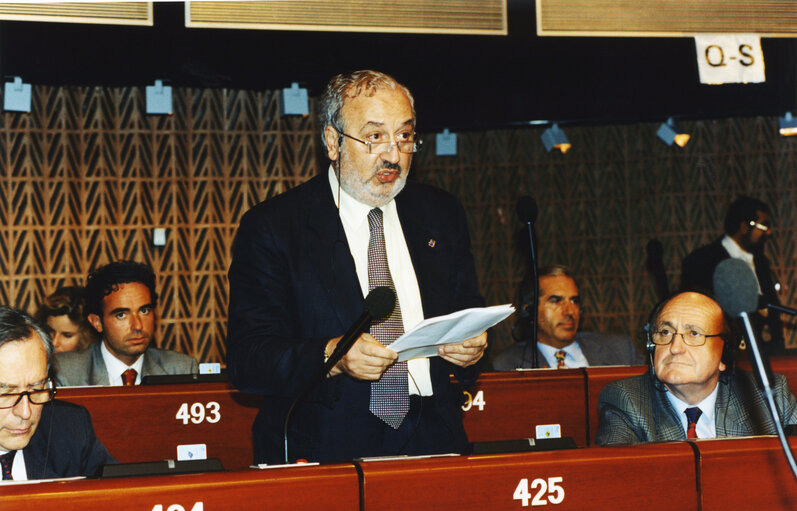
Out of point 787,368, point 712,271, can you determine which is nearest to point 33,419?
point 787,368

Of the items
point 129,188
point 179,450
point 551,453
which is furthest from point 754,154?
point 551,453

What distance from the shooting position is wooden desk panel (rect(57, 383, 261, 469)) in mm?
3115

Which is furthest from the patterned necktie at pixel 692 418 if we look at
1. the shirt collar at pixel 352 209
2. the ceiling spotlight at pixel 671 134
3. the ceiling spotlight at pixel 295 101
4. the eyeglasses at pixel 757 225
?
the ceiling spotlight at pixel 671 134

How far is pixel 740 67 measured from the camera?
493cm

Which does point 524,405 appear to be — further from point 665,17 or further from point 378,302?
point 665,17

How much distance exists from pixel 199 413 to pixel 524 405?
119 centimetres

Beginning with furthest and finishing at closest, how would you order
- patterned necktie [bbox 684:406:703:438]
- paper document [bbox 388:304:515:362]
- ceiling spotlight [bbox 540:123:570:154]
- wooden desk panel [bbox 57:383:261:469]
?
ceiling spotlight [bbox 540:123:570:154] → wooden desk panel [bbox 57:383:261:469] → patterned necktie [bbox 684:406:703:438] → paper document [bbox 388:304:515:362]

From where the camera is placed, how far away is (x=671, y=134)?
7684 millimetres

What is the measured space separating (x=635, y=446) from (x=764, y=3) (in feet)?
12.4

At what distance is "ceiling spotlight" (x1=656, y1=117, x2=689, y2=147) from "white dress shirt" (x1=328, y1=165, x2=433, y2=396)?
5.71 metres

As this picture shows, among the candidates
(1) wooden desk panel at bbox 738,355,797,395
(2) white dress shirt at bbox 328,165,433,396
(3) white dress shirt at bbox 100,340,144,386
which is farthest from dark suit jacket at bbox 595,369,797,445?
(3) white dress shirt at bbox 100,340,144,386

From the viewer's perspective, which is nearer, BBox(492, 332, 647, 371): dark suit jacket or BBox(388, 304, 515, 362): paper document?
BBox(388, 304, 515, 362): paper document

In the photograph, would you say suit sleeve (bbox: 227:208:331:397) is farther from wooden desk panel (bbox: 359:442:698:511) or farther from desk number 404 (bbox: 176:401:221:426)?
desk number 404 (bbox: 176:401:221:426)

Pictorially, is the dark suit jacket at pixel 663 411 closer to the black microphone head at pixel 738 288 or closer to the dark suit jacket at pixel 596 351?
the black microphone head at pixel 738 288
